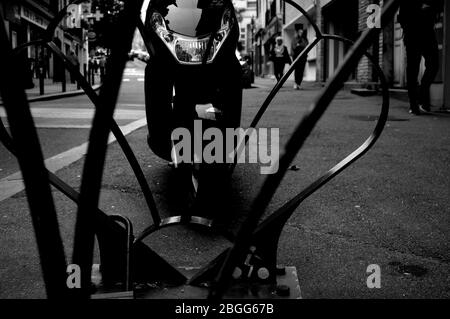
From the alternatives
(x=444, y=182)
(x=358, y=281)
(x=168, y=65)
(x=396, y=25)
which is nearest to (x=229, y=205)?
(x=168, y=65)

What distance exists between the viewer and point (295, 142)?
0.79 meters

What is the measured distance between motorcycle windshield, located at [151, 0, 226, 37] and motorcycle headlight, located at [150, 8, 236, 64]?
0.17ft

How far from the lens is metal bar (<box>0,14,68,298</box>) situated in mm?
733

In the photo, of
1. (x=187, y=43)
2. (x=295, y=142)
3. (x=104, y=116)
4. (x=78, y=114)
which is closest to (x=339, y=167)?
(x=295, y=142)

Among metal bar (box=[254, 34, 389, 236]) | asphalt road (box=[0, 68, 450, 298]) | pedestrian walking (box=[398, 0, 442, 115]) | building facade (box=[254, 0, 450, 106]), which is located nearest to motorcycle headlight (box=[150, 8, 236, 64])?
building facade (box=[254, 0, 450, 106])

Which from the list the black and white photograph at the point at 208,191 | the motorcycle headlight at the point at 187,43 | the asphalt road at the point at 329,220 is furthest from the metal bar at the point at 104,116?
the motorcycle headlight at the point at 187,43

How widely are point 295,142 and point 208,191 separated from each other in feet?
7.03

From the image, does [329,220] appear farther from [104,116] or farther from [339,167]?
[104,116]

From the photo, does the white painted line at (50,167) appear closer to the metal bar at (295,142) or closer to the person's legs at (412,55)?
the metal bar at (295,142)

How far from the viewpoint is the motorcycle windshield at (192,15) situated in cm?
308

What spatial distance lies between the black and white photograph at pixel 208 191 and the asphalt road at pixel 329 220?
12mm

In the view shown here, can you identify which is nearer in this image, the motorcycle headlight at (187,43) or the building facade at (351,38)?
the motorcycle headlight at (187,43)

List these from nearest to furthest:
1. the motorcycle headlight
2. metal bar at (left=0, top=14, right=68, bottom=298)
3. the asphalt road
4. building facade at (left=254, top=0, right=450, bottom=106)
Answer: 1. metal bar at (left=0, top=14, right=68, bottom=298)
2. the asphalt road
3. the motorcycle headlight
4. building facade at (left=254, top=0, right=450, bottom=106)

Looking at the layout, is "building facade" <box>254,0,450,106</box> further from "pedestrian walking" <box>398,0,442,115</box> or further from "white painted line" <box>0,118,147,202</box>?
"white painted line" <box>0,118,147,202</box>
